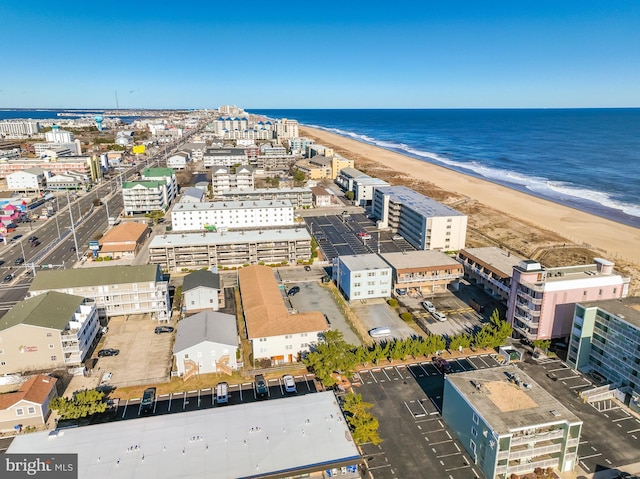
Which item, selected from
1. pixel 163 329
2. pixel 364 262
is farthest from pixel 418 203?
pixel 163 329

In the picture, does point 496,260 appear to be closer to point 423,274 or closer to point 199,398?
point 423,274

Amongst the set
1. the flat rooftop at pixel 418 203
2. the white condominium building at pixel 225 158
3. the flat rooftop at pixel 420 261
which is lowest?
the flat rooftop at pixel 420 261

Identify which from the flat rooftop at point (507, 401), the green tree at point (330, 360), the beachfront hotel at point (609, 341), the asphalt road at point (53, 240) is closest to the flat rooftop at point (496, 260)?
the beachfront hotel at point (609, 341)

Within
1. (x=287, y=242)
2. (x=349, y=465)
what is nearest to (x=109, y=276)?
(x=287, y=242)

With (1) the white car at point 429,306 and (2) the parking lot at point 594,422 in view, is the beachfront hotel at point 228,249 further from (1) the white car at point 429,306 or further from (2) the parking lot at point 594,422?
(2) the parking lot at point 594,422

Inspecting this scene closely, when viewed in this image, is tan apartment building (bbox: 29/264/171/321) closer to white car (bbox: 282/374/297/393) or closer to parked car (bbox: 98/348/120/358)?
parked car (bbox: 98/348/120/358)

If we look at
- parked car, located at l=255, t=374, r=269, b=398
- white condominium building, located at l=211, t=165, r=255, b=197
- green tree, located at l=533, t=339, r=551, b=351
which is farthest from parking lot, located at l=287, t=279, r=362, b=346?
white condominium building, located at l=211, t=165, r=255, b=197

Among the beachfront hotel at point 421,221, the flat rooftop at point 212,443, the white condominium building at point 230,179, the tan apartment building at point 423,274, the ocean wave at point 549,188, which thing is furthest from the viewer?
the white condominium building at point 230,179
